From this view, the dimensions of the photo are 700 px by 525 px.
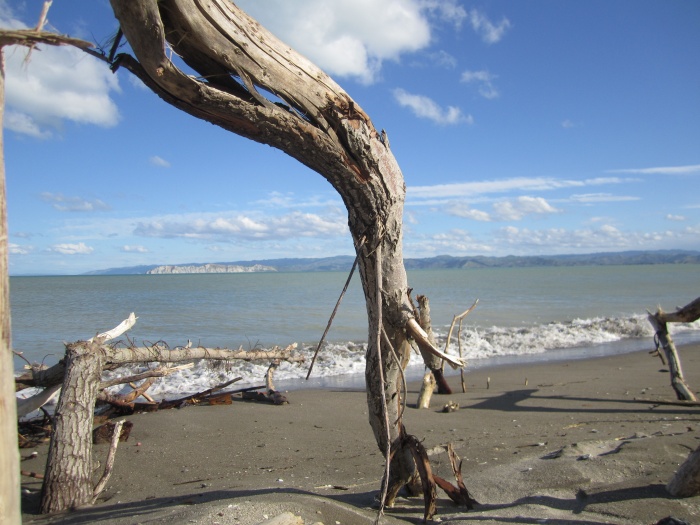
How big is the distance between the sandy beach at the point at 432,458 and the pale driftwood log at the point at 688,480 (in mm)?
68

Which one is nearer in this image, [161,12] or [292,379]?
[161,12]

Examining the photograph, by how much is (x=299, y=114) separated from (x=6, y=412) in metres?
1.92

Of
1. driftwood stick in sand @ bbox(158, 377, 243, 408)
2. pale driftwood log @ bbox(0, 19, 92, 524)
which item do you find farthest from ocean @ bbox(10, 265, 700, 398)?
pale driftwood log @ bbox(0, 19, 92, 524)

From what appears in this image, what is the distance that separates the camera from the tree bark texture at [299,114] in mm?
2459

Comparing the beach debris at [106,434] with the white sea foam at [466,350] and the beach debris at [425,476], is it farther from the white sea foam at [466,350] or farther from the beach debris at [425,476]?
the beach debris at [425,476]

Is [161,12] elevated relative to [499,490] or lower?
elevated

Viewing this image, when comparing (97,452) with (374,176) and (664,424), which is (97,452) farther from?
(664,424)

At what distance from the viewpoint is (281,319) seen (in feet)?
78.9

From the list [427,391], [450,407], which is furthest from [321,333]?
[450,407]

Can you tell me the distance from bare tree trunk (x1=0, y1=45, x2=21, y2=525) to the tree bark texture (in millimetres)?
1019

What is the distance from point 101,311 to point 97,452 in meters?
25.9

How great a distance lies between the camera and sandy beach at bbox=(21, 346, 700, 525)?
3.35m

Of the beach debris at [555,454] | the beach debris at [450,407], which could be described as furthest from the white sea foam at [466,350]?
the beach debris at [555,454]

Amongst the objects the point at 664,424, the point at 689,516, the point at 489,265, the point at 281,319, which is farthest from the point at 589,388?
the point at 489,265
